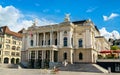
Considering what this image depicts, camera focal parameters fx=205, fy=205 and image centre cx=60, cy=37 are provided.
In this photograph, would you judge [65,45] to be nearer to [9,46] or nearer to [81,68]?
[81,68]

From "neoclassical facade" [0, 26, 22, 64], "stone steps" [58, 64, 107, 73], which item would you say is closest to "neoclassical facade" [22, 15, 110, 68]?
"stone steps" [58, 64, 107, 73]

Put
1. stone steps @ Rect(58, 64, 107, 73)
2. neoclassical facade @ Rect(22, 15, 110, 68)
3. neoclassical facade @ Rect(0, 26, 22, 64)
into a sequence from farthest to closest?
neoclassical facade @ Rect(0, 26, 22, 64) → neoclassical facade @ Rect(22, 15, 110, 68) → stone steps @ Rect(58, 64, 107, 73)

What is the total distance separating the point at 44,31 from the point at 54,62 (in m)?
9.43

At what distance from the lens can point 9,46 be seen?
250ft

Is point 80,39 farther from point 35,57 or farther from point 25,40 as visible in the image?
point 25,40

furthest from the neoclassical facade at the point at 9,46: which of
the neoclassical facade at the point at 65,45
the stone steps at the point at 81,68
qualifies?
the stone steps at the point at 81,68

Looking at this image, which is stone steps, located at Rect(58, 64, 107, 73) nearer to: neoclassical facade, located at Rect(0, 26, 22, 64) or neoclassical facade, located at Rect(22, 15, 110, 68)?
neoclassical facade, located at Rect(22, 15, 110, 68)

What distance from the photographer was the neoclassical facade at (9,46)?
7325 centimetres

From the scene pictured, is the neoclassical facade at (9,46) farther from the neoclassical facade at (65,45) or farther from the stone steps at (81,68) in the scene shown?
the stone steps at (81,68)

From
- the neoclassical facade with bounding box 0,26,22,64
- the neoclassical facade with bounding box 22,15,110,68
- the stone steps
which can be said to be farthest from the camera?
Result: the neoclassical facade with bounding box 0,26,22,64

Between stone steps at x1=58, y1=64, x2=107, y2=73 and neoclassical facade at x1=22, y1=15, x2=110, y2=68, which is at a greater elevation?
neoclassical facade at x1=22, y1=15, x2=110, y2=68

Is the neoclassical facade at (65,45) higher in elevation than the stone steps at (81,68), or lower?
higher

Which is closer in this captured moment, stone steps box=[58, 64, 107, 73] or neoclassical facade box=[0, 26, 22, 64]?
stone steps box=[58, 64, 107, 73]

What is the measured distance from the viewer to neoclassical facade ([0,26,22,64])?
73.2 metres
